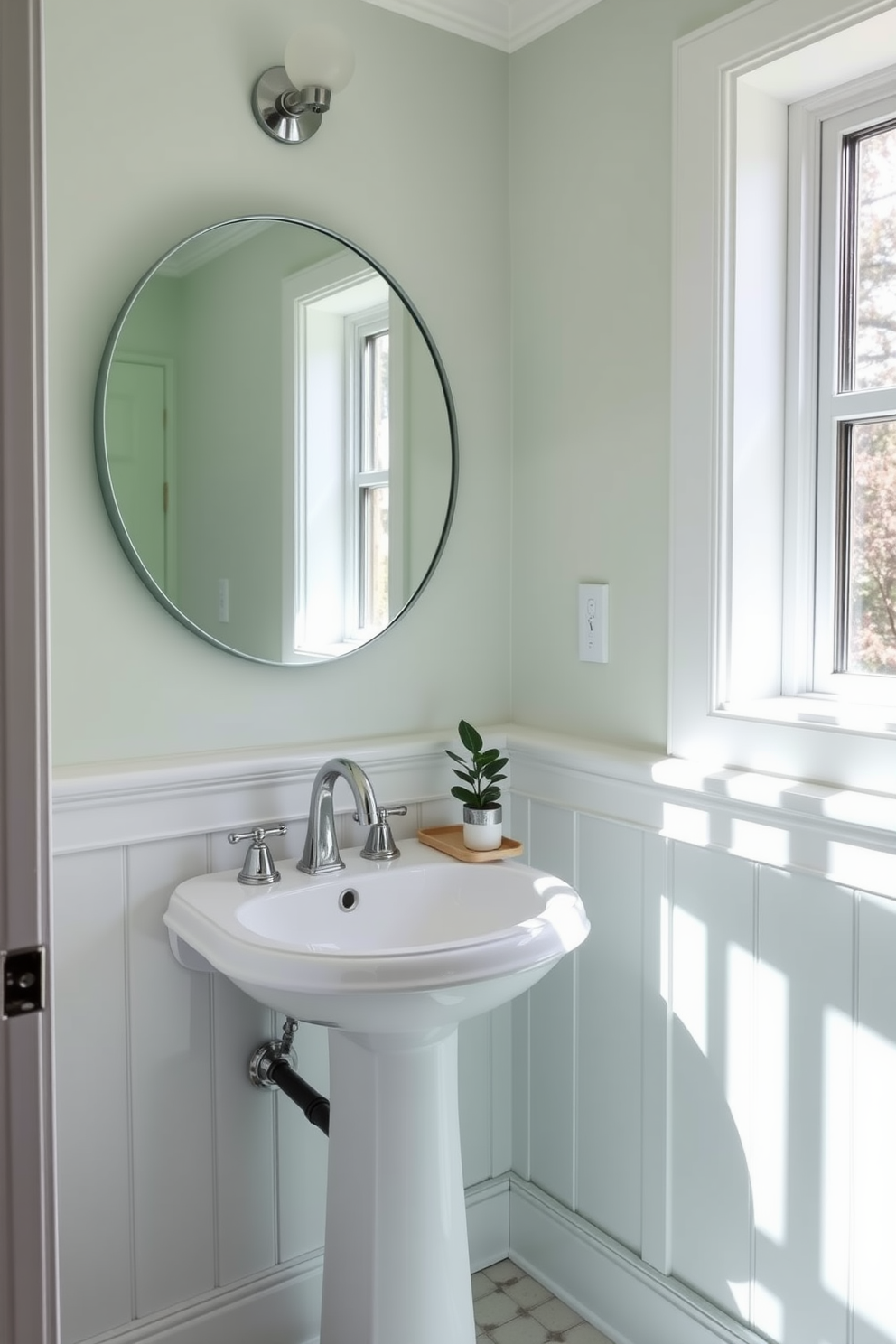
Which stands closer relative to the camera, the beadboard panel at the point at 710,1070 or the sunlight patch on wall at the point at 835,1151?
the sunlight patch on wall at the point at 835,1151

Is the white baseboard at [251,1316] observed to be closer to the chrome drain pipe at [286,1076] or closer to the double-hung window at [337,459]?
the chrome drain pipe at [286,1076]

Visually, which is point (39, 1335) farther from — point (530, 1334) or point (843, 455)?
point (843, 455)

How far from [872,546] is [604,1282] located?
123 centimetres

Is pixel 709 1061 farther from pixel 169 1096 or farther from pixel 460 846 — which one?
pixel 169 1096

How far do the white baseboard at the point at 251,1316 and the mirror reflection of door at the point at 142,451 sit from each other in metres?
1.06

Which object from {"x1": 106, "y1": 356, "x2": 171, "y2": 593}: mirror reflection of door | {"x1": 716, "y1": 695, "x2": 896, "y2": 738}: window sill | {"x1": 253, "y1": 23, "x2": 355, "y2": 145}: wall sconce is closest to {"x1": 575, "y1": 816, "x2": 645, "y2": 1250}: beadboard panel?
{"x1": 716, "y1": 695, "x2": 896, "y2": 738}: window sill

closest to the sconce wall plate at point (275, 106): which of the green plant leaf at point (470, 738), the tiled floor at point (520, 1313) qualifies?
the green plant leaf at point (470, 738)

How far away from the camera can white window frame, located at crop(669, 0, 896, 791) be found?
1519 millimetres

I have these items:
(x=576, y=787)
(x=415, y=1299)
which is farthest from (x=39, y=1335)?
(x=576, y=787)

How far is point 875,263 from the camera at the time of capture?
1520mm

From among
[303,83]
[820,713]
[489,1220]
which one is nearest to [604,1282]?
[489,1220]

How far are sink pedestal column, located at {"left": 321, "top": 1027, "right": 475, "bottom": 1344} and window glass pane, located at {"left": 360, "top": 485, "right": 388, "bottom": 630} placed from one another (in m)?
0.67

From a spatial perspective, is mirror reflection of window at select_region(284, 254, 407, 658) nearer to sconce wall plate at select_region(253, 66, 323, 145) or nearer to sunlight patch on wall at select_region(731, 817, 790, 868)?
sconce wall plate at select_region(253, 66, 323, 145)

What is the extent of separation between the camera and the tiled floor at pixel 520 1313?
1723 mm
